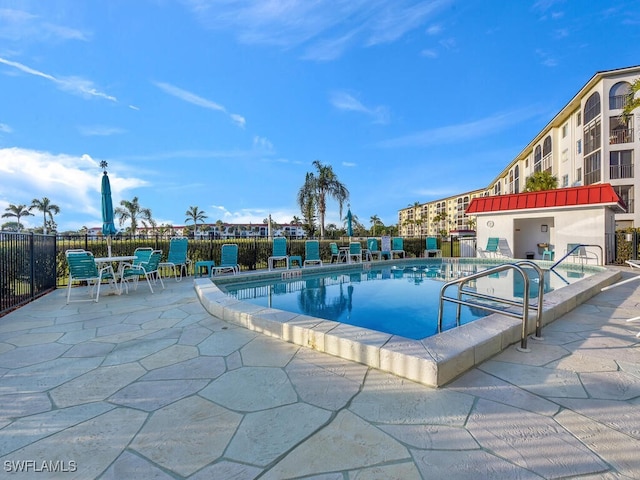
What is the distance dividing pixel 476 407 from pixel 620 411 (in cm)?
86

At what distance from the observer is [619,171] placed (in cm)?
2098

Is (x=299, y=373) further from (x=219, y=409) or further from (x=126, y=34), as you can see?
(x=126, y=34)

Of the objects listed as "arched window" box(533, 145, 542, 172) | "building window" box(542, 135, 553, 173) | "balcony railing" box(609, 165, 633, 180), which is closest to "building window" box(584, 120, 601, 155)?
"balcony railing" box(609, 165, 633, 180)

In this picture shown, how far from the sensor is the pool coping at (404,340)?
84.6 inches

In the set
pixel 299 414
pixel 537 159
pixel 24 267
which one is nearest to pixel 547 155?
pixel 537 159

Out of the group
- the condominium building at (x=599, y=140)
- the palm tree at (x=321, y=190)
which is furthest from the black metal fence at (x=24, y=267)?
the condominium building at (x=599, y=140)

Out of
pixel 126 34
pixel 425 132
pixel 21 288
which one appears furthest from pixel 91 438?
pixel 425 132

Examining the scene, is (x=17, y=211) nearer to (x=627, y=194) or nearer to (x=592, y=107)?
(x=592, y=107)

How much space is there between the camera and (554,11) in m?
10.9

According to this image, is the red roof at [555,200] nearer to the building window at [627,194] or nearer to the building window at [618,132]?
the building window at [627,194]

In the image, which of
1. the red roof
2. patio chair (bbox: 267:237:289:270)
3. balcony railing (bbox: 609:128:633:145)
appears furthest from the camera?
balcony railing (bbox: 609:128:633:145)

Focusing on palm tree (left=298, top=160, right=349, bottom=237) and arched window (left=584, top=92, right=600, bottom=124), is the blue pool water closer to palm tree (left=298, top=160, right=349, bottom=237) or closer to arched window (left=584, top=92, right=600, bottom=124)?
palm tree (left=298, top=160, right=349, bottom=237)

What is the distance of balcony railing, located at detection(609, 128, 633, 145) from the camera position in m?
20.7

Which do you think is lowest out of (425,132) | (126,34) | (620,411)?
(620,411)
